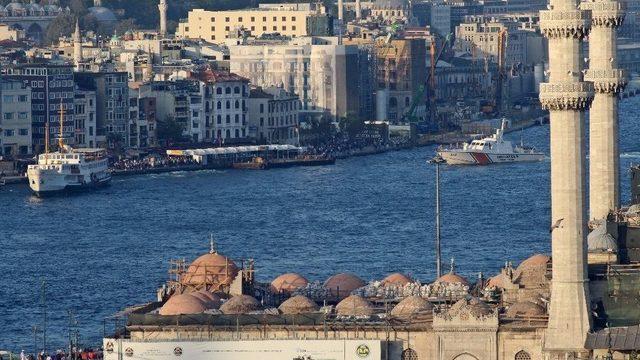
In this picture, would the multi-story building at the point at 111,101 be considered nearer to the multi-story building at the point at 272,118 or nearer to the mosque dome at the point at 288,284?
the multi-story building at the point at 272,118

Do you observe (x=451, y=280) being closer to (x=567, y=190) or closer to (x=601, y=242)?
(x=601, y=242)

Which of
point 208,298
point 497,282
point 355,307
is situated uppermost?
point 497,282

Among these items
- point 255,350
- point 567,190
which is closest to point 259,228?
point 255,350

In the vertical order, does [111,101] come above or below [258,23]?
below

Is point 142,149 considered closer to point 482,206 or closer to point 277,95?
point 277,95

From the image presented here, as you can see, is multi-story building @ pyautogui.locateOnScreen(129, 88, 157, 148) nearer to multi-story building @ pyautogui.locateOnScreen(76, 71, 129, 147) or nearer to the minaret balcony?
multi-story building @ pyautogui.locateOnScreen(76, 71, 129, 147)

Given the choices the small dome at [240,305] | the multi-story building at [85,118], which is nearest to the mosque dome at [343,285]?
the small dome at [240,305]

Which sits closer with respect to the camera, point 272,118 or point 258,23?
point 272,118

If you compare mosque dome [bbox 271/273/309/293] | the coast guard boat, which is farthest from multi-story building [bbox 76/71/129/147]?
mosque dome [bbox 271/273/309/293]
